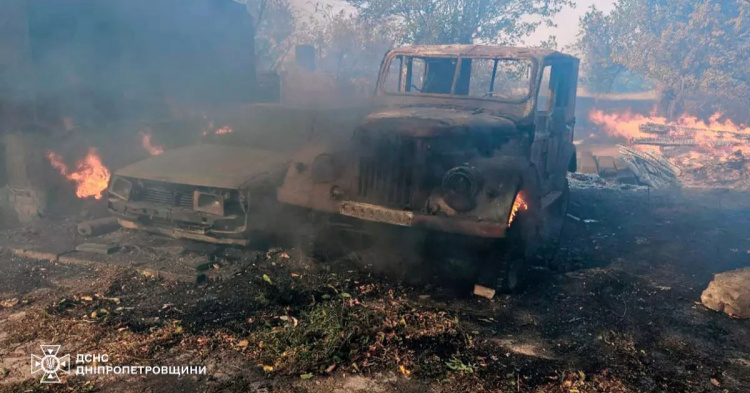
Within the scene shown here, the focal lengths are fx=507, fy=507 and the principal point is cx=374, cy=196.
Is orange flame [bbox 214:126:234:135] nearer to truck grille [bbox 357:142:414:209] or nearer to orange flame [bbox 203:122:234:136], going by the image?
orange flame [bbox 203:122:234:136]

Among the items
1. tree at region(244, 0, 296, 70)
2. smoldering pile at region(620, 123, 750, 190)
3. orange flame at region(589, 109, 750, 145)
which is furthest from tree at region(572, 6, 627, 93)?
tree at region(244, 0, 296, 70)

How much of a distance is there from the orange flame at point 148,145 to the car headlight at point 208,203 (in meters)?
3.47

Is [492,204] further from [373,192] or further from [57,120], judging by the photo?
[57,120]

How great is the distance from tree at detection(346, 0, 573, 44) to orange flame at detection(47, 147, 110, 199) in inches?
607

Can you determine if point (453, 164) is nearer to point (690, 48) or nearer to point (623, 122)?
point (623, 122)

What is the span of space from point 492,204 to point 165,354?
3024 millimetres

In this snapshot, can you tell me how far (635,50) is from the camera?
82.2 feet

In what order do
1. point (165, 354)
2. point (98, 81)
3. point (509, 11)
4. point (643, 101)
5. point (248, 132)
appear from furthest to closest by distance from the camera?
point (643, 101)
point (509, 11)
point (98, 81)
point (248, 132)
point (165, 354)

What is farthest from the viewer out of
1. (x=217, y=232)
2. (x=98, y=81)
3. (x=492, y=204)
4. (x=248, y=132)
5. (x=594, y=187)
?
(x=594, y=187)

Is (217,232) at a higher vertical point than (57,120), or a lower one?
lower

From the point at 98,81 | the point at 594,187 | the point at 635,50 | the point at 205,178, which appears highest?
the point at 635,50

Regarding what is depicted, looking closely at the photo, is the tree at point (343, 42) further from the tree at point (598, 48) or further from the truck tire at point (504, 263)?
the truck tire at point (504, 263)

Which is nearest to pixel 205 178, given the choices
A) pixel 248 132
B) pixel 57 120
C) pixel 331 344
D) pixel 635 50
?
pixel 248 132

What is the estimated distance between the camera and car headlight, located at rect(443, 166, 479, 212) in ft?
15.5
